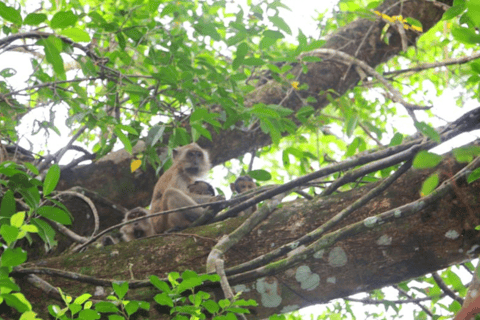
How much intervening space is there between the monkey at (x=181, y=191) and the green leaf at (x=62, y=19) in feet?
11.3

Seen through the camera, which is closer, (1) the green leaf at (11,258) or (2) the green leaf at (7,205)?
(1) the green leaf at (11,258)

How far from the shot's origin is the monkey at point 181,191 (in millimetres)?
5969

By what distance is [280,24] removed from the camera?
386cm

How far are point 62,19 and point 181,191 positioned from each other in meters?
3.94

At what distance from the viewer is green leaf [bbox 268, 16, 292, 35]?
12.6 ft

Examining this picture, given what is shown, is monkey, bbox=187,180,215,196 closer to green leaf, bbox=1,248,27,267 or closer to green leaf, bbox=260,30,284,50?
green leaf, bbox=260,30,284,50

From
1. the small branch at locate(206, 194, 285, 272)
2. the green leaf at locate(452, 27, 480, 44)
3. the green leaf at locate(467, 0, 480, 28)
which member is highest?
the green leaf at locate(467, 0, 480, 28)

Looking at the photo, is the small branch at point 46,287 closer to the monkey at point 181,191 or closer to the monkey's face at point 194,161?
the monkey at point 181,191

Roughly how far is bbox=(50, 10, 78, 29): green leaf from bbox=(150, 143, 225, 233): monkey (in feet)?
11.3

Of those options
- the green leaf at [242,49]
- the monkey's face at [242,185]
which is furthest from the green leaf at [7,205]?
the monkey's face at [242,185]

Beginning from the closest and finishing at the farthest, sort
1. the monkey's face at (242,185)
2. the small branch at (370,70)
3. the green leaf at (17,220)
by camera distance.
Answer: the green leaf at (17,220) < the small branch at (370,70) < the monkey's face at (242,185)

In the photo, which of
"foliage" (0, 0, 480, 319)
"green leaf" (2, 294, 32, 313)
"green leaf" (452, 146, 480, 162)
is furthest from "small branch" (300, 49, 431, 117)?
"green leaf" (2, 294, 32, 313)

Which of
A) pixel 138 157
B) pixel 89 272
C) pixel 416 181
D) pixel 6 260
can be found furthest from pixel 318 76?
pixel 6 260

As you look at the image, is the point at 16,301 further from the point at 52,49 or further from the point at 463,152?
the point at 463,152
